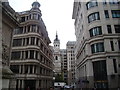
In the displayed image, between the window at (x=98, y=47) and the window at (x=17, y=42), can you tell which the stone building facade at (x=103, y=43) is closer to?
the window at (x=98, y=47)

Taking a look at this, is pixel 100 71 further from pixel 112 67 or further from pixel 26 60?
pixel 26 60

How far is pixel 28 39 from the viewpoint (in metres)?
35.0

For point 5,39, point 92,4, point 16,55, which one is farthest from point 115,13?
point 16,55

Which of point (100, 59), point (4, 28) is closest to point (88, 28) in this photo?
point (100, 59)

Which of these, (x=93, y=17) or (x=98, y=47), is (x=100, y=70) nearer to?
(x=98, y=47)

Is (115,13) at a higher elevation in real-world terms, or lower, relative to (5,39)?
higher

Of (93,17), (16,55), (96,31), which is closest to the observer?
(96,31)

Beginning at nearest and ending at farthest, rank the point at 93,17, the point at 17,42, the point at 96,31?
1. the point at 96,31
2. the point at 93,17
3. the point at 17,42

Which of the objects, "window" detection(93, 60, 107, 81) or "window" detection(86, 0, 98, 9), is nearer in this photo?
"window" detection(93, 60, 107, 81)

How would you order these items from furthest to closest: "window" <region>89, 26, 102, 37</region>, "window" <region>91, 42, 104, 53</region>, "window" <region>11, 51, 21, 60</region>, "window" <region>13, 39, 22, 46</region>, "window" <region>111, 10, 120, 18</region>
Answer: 1. "window" <region>13, 39, 22, 46</region>
2. "window" <region>11, 51, 21, 60</region>
3. "window" <region>111, 10, 120, 18</region>
4. "window" <region>89, 26, 102, 37</region>
5. "window" <region>91, 42, 104, 53</region>

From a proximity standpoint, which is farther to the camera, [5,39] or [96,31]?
[96,31]

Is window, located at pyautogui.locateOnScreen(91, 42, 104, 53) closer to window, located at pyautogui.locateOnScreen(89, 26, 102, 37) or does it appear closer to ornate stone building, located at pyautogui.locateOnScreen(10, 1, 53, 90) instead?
window, located at pyautogui.locateOnScreen(89, 26, 102, 37)

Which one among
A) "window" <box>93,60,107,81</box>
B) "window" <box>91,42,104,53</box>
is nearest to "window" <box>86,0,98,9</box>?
"window" <box>91,42,104,53</box>

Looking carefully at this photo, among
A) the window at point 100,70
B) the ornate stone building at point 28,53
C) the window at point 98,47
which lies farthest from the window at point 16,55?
the window at point 100,70
